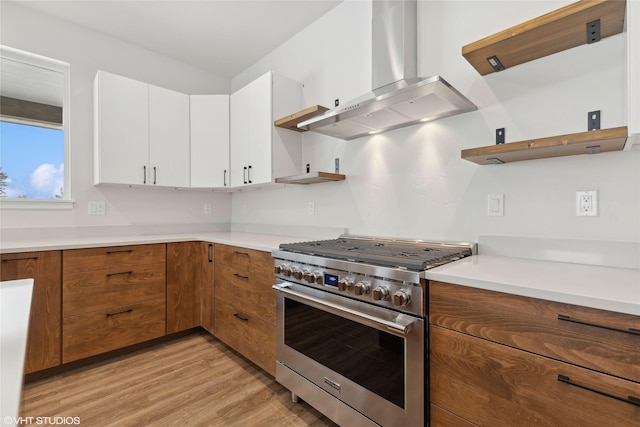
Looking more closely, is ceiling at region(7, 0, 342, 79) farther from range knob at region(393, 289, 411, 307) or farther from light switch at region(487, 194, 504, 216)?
range knob at region(393, 289, 411, 307)

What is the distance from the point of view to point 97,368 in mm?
2291

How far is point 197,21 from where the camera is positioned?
2646 mm

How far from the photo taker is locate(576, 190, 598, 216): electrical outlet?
1364mm

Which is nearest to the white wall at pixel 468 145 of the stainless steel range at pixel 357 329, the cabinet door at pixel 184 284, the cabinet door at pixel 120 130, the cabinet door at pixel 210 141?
the stainless steel range at pixel 357 329

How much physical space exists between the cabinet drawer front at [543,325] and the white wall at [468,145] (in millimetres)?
661

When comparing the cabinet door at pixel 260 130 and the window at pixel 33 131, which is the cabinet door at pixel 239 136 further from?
the window at pixel 33 131

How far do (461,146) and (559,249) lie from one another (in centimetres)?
72

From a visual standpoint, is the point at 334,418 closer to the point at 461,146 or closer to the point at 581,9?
the point at 461,146

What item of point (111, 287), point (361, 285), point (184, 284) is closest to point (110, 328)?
point (111, 287)

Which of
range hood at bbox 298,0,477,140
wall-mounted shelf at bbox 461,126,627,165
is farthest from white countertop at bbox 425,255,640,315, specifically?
range hood at bbox 298,0,477,140

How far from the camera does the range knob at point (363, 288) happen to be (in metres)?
1.42

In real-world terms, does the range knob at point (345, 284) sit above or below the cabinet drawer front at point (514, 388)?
above

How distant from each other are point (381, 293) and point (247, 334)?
132 cm

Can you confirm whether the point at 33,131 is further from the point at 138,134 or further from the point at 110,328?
the point at 110,328
